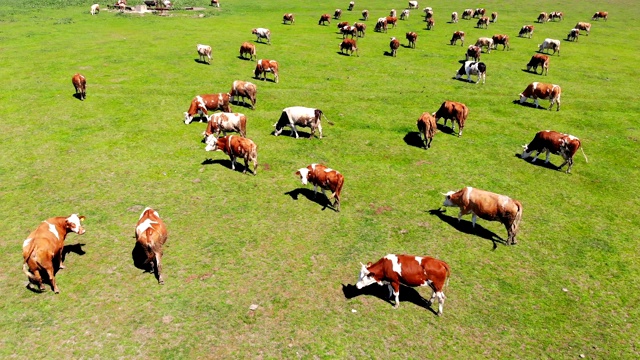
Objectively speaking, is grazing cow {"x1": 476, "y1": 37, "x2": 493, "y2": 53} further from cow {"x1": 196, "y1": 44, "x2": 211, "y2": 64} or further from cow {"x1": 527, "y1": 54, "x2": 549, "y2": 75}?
cow {"x1": 196, "y1": 44, "x2": 211, "y2": 64}

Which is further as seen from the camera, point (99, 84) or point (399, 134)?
point (99, 84)

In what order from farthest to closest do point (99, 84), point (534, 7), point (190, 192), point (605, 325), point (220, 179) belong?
point (534, 7) < point (99, 84) < point (220, 179) < point (190, 192) < point (605, 325)

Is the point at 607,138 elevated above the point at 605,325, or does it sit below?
above

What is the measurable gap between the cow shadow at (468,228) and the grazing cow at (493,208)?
240 millimetres

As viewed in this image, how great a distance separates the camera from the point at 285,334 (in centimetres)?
941

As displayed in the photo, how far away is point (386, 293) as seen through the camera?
1090cm

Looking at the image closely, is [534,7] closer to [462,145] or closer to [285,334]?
[462,145]

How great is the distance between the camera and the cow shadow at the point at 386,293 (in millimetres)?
10547

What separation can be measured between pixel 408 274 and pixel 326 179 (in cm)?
547

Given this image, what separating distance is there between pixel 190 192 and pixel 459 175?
12.0 m

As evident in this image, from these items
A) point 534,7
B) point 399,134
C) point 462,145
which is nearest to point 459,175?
point 462,145

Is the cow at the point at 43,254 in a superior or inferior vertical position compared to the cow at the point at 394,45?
inferior

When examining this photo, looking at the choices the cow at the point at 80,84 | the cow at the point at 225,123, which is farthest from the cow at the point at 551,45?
the cow at the point at 80,84

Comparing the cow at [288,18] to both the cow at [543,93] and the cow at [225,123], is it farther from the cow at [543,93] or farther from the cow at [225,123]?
the cow at [225,123]
